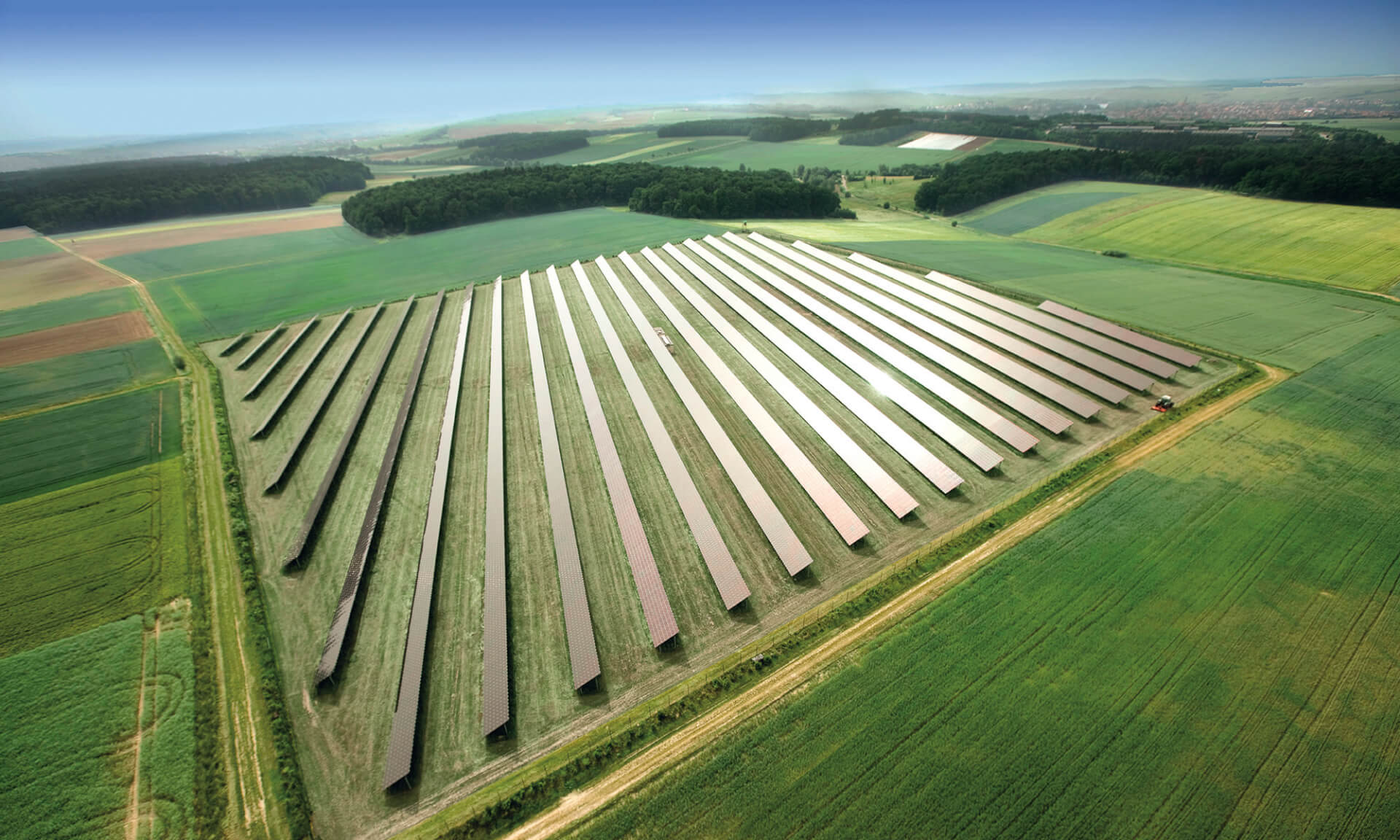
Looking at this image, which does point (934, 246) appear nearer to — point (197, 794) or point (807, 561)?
point (807, 561)

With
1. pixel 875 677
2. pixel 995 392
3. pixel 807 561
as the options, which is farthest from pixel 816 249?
pixel 875 677

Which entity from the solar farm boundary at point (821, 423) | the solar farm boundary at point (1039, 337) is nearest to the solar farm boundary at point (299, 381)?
the solar farm boundary at point (821, 423)

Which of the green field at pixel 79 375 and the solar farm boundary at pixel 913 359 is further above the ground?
the green field at pixel 79 375

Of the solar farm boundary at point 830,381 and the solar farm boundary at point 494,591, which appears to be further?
the solar farm boundary at point 830,381

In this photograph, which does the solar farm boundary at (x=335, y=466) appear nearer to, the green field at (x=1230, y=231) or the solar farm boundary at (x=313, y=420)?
the solar farm boundary at (x=313, y=420)

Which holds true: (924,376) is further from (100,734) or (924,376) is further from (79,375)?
(79,375)

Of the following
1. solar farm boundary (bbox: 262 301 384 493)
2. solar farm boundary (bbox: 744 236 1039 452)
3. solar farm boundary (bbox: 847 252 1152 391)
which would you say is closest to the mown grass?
solar farm boundary (bbox: 847 252 1152 391)

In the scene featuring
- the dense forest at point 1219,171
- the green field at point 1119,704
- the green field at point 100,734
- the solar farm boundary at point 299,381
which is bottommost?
the green field at point 1119,704

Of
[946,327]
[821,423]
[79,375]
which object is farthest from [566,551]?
[79,375]
